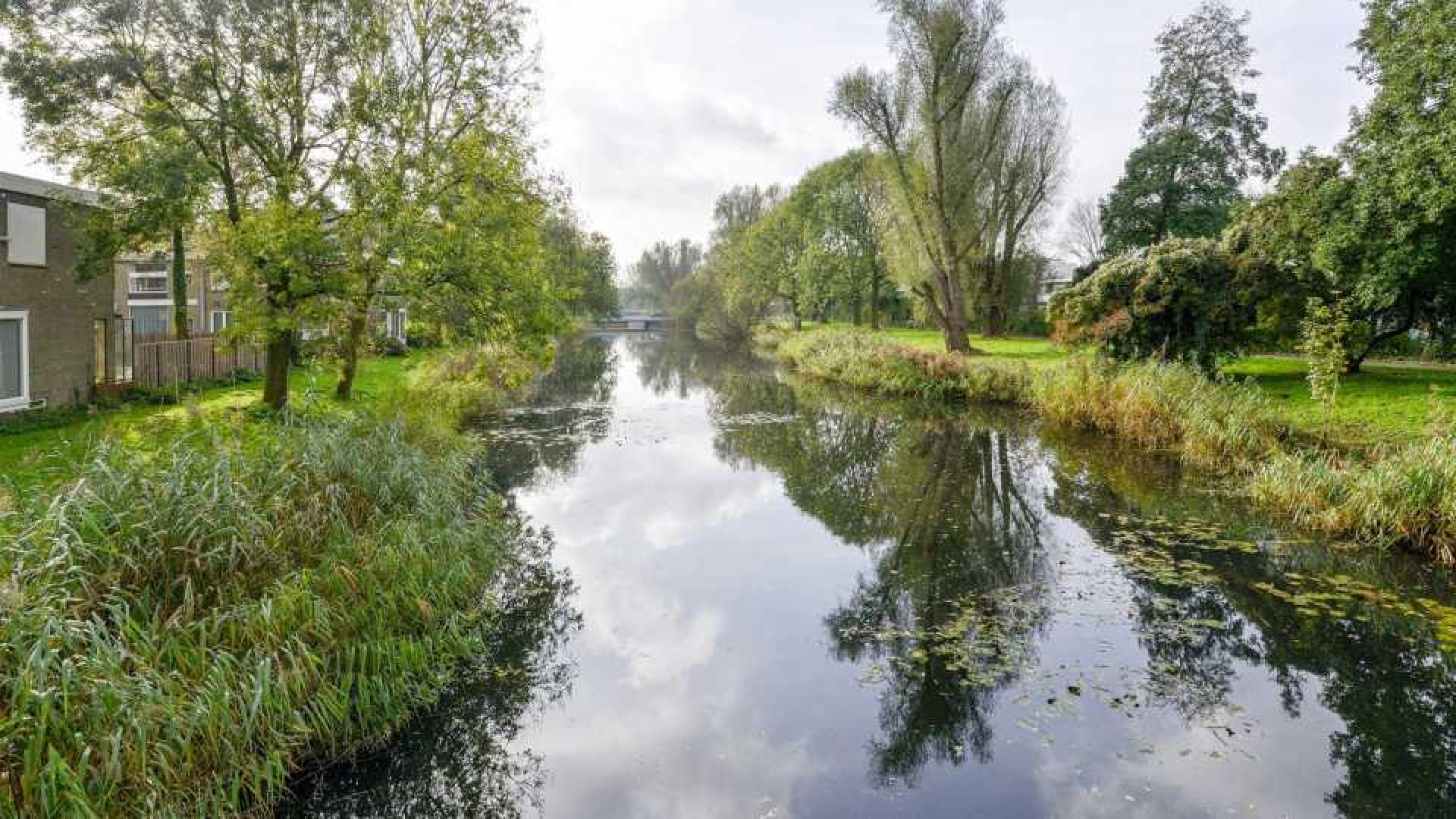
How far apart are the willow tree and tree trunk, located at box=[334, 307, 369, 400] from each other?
63.3 ft

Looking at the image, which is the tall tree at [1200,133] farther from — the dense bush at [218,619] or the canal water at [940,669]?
the dense bush at [218,619]

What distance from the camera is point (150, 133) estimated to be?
13.2 meters

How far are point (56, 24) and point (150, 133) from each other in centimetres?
200

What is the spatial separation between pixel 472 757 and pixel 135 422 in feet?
33.8

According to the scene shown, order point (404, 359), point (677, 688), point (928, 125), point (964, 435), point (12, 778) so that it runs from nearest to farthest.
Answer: point (12, 778) < point (677, 688) < point (964, 435) < point (928, 125) < point (404, 359)

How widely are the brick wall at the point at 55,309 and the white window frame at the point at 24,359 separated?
78 millimetres

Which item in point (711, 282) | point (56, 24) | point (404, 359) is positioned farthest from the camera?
point (711, 282)

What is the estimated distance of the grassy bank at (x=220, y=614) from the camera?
12.3ft

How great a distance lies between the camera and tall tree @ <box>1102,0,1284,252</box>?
34.0m

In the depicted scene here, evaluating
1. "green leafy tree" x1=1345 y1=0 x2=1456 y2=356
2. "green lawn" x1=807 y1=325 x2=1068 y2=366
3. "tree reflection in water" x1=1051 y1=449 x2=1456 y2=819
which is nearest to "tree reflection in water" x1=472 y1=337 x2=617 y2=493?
"tree reflection in water" x1=1051 y1=449 x2=1456 y2=819

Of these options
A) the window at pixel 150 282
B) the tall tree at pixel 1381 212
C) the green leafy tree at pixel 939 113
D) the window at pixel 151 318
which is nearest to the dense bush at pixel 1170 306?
the tall tree at pixel 1381 212

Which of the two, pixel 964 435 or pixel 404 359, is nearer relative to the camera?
pixel 964 435

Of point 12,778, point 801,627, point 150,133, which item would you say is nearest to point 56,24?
point 150,133

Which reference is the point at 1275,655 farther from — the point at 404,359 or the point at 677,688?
the point at 404,359
